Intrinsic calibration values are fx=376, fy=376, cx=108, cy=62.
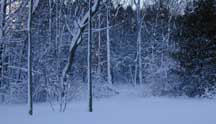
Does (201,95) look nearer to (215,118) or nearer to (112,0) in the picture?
(215,118)

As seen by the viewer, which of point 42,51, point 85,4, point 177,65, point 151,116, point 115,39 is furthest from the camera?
point 115,39

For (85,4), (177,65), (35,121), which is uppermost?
(85,4)

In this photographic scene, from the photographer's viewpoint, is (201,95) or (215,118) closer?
(215,118)

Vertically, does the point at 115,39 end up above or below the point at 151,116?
above

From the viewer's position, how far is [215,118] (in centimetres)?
1230

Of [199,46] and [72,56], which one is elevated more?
[199,46]

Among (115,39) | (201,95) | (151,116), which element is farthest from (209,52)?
(115,39)

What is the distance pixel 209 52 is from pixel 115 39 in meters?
24.6

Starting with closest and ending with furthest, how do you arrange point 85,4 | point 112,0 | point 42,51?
point 42,51, point 85,4, point 112,0

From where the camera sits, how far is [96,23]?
116ft

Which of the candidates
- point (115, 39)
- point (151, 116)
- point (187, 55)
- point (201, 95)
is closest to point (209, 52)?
point (187, 55)

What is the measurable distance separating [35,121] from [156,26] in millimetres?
26769

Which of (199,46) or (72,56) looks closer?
(199,46)

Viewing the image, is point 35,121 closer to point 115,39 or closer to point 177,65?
point 177,65
